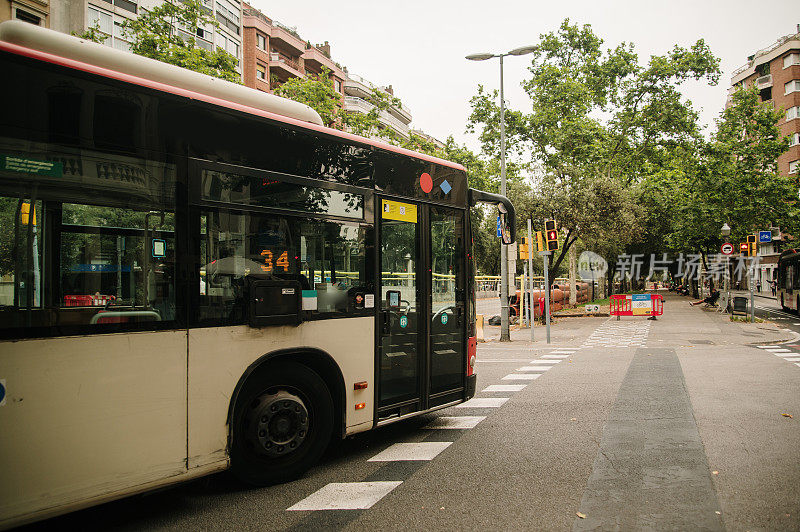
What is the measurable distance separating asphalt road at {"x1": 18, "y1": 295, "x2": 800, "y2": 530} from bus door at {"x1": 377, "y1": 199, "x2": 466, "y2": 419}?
1.94ft

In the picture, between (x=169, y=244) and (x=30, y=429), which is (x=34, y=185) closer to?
(x=169, y=244)

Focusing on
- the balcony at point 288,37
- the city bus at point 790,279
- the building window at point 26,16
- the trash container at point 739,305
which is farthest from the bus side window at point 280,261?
the balcony at point 288,37

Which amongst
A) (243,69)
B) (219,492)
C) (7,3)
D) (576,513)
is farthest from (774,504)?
(243,69)

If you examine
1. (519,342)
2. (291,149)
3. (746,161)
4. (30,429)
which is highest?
(746,161)

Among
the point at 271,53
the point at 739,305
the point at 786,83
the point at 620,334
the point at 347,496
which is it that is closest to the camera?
the point at 347,496

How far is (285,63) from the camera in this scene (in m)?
53.9

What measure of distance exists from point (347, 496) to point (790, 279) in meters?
33.1

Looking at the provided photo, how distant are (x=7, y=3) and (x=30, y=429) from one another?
26.1m

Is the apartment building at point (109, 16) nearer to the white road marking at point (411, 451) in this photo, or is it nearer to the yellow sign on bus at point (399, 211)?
the yellow sign on bus at point (399, 211)

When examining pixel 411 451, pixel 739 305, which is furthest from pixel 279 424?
pixel 739 305

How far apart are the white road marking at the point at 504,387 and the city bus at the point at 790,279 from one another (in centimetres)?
2472

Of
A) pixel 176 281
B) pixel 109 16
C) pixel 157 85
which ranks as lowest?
pixel 176 281

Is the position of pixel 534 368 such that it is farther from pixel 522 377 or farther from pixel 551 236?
pixel 551 236

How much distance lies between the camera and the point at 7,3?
2262 cm
